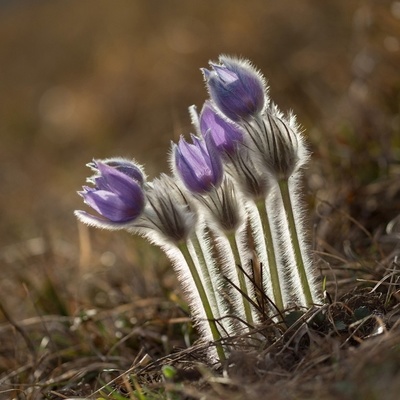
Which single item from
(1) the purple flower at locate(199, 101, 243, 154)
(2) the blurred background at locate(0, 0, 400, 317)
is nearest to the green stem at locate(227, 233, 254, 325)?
(1) the purple flower at locate(199, 101, 243, 154)

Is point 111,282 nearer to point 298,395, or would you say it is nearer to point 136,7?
point 298,395

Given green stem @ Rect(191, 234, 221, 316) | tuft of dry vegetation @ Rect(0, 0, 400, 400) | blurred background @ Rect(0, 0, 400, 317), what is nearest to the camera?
tuft of dry vegetation @ Rect(0, 0, 400, 400)

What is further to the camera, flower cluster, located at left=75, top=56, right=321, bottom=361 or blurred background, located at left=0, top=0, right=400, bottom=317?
blurred background, located at left=0, top=0, right=400, bottom=317

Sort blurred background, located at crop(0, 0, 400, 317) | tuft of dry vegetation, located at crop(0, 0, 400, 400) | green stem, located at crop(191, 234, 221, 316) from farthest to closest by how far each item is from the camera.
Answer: blurred background, located at crop(0, 0, 400, 317) → green stem, located at crop(191, 234, 221, 316) → tuft of dry vegetation, located at crop(0, 0, 400, 400)

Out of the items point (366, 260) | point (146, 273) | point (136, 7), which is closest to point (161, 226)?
point (366, 260)

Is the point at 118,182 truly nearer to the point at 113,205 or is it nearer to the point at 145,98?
the point at 113,205

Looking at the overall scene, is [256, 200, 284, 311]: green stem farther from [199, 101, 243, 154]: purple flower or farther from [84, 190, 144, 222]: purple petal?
[84, 190, 144, 222]: purple petal

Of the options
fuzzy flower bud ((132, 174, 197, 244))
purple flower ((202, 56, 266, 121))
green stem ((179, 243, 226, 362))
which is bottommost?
green stem ((179, 243, 226, 362))
